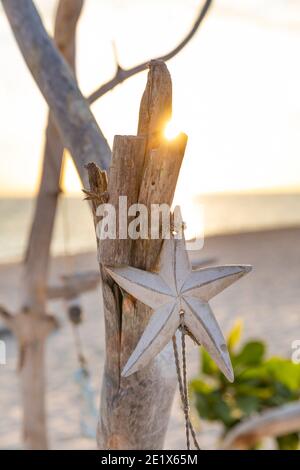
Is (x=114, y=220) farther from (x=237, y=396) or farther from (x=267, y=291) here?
(x=267, y=291)

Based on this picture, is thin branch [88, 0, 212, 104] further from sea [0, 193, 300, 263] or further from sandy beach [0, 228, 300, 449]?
sea [0, 193, 300, 263]

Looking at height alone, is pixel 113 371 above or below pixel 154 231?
below

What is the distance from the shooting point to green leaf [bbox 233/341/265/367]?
7.76ft

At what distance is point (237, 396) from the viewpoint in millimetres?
2299

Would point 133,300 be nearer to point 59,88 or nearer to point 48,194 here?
point 59,88

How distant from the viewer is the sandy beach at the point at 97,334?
352 cm

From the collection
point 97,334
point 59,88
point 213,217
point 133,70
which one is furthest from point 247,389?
point 213,217

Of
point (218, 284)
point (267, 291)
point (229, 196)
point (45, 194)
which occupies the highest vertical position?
point (229, 196)

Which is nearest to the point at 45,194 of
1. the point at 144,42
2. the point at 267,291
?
the point at 144,42

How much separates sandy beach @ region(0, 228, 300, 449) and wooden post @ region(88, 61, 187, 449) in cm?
95

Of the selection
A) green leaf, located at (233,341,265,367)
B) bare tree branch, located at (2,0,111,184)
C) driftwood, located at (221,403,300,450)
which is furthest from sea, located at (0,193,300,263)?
bare tree branch, located at (2,0,111,184)

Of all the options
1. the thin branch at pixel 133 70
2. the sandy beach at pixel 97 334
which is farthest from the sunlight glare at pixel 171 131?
the sandy beach at pixel 97 334

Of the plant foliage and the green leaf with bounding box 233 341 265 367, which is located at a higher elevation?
the green leaf with bounding box 233 341 265 367

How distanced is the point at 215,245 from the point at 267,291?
534cm
